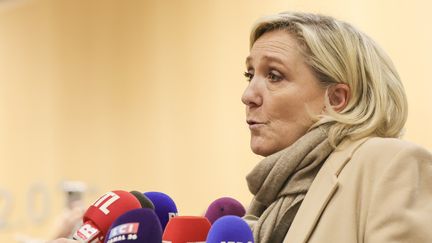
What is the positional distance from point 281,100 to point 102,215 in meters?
0.40

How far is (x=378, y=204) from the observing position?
106 cm

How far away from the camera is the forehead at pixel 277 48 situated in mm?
1288

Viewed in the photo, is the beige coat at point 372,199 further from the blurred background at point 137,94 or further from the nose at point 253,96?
the blurred background at point 137,94

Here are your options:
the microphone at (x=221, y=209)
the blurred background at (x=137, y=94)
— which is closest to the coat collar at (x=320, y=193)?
the microphone at (x=221, y=209)

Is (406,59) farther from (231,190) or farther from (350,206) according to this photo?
(350,206)

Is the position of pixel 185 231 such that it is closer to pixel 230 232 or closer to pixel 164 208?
pixel 230 232

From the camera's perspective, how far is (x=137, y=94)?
3693mm

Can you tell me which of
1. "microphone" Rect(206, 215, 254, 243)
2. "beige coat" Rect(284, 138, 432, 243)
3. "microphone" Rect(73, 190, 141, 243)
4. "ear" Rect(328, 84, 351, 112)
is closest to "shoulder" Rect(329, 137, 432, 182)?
"beige coat" Rect(284, 138, 432, 243)

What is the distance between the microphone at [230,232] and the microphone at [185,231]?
0.31 feet

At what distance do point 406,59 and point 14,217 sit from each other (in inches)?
112

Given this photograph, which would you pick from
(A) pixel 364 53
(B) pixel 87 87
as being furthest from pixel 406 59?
(B) pixel 87 87

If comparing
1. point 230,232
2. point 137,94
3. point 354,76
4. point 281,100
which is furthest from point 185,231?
point 137,94

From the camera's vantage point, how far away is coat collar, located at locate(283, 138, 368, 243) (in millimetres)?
1105

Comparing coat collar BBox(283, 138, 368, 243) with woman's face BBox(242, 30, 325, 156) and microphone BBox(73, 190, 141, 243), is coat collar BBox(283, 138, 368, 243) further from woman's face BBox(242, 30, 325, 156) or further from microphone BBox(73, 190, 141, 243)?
microphone BBox(73, 190, 141, 243)
